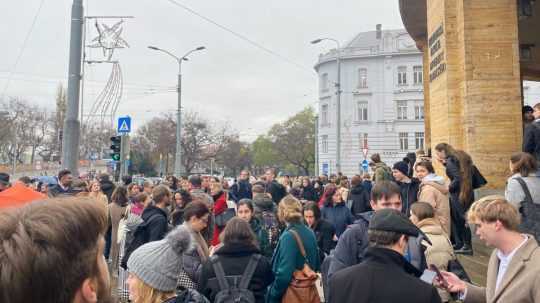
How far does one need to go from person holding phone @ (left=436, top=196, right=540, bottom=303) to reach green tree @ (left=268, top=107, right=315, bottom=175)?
64411mm

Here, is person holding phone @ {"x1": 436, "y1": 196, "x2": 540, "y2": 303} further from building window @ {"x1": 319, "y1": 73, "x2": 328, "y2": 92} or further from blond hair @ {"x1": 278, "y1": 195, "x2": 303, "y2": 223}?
building window @ {"x1": 319, "y1": 73, "x2": 328, "y2": 92}

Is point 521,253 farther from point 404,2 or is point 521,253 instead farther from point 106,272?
point 404,2

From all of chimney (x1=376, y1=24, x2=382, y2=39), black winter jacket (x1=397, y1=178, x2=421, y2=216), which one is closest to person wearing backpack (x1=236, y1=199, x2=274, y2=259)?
black winter jacket (x1=397, y1=178, x2=421, y2=216)

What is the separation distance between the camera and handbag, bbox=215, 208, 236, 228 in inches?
288

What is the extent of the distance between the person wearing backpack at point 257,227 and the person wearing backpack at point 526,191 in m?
3.22

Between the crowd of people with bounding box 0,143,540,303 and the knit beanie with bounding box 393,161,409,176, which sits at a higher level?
the knit beanie with bounding box 393,161,409,176

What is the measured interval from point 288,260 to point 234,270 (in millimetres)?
827

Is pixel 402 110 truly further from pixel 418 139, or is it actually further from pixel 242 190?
pixel 242 190

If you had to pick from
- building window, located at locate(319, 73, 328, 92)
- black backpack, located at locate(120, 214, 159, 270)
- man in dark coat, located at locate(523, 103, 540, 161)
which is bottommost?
black backpack, located at locate(120, 214, 159, 270)

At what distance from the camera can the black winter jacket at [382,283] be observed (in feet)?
8.39

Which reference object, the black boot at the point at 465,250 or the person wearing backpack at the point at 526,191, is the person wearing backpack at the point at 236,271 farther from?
the black boot at the point at 465,250

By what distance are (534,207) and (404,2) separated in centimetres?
1136

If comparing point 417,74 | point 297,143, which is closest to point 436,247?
point 417,74

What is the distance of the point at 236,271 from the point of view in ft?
13.5
